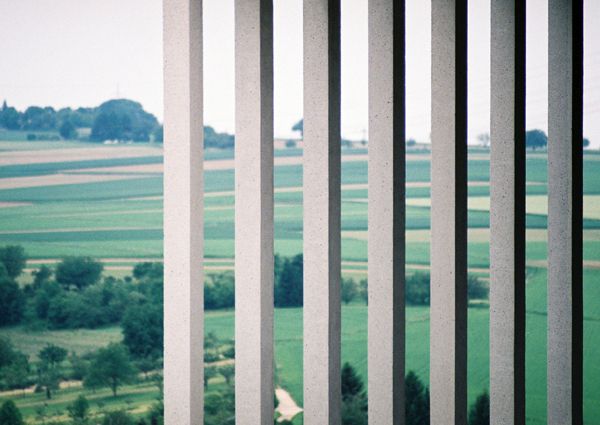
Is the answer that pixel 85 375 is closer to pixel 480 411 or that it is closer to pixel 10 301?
pixel 10 301

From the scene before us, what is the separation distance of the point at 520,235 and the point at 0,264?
16.5 ft

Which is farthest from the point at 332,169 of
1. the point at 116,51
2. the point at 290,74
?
the point at 116,51

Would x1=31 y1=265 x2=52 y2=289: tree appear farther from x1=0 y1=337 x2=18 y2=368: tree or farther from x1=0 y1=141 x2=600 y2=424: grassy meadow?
x1=0 y1=337 x2=18 y2=368: tree

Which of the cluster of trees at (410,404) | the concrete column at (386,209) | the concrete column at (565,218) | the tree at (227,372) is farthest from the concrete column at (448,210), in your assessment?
the tree at (227,372)

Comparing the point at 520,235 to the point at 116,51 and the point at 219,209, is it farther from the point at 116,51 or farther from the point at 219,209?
the point at 116,51

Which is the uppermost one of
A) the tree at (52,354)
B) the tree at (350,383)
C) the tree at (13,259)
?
the tree at (13,259)

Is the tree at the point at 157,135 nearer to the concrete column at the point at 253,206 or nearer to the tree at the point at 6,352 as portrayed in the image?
the tree at the point at 6,352

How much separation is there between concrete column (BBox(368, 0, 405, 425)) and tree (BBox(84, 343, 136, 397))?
4.67 meters

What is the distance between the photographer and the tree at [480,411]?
5869 mm

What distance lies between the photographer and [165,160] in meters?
1.42

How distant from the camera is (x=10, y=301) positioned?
19.8ft

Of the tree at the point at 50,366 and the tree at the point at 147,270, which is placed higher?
the tree at the point at 147,270

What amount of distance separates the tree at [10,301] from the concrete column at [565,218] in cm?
469

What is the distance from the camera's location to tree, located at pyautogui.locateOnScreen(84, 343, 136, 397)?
6090 mm
